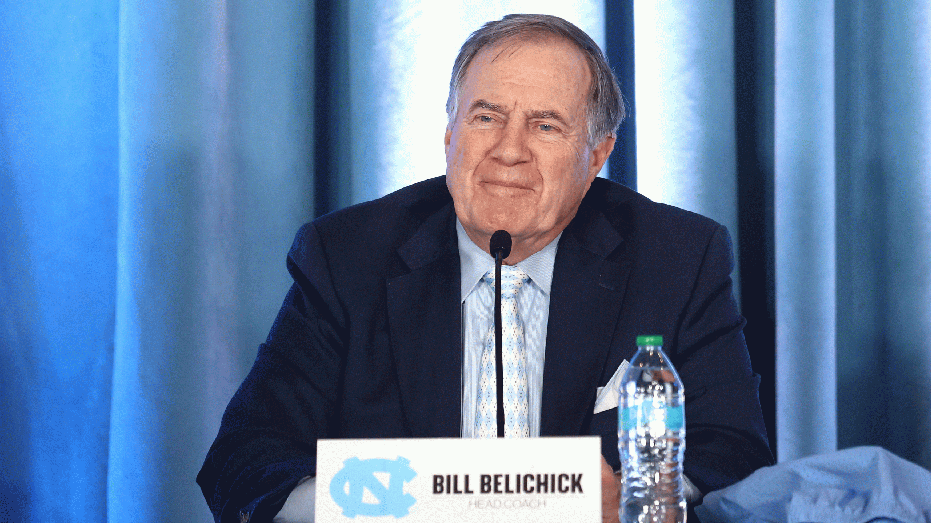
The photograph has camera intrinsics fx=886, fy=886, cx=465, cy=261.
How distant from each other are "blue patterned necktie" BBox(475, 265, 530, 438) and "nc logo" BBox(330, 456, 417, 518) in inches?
29.6

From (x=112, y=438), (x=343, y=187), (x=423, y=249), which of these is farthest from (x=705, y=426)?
(x=112, y=438)

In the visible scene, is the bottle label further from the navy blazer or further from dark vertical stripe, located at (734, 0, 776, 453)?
dark vertical stripe, located at (734, 0, 776, 453)

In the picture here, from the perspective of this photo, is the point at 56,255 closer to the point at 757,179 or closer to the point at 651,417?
the point at 651,417

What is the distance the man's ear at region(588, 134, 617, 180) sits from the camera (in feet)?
6.31

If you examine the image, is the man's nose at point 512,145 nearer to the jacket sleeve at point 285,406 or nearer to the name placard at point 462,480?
the jacket sleeve at point 285,406

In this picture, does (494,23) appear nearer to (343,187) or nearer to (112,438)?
(343,187)

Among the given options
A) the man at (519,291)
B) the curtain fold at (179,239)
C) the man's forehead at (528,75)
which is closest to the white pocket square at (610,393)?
the man at (519,291)

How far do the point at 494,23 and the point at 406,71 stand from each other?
1.38ft

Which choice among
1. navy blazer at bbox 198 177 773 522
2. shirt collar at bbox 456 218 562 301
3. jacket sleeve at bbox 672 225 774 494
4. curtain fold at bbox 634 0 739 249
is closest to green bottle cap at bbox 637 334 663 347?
jacket sleeve at bbox 672 225 774 494

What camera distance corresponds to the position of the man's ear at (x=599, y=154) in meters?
1.92

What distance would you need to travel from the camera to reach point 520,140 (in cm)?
178

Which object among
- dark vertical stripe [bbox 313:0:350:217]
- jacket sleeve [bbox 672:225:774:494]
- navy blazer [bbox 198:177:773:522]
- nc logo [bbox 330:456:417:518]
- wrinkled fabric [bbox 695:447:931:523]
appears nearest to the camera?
nc logo [bbox 330:456:417:518]

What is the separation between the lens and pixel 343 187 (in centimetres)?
230

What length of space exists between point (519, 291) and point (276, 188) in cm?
70
